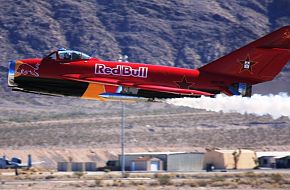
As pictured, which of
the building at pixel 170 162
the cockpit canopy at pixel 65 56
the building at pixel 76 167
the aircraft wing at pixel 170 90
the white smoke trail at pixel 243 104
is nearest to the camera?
the aircraft wing at pixel 170 90

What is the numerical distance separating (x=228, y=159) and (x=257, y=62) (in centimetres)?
4731

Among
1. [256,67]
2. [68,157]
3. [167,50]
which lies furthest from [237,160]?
[167,50]

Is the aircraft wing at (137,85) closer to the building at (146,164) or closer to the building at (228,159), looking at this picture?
the building at (146,164)

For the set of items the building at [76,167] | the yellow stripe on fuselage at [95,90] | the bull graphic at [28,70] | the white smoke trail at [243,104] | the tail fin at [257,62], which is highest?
the tail fin at [257,62]

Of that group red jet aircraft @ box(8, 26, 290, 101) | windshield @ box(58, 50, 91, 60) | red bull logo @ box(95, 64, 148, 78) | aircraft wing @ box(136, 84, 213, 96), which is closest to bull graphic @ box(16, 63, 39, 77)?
red jet aircraft @ box(8, 26, 290, 101)

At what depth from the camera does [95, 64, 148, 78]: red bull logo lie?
128 feet

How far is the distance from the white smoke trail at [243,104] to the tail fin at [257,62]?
1107mm

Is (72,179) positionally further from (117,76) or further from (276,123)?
(276,123)

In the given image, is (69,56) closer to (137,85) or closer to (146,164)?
(137,85)

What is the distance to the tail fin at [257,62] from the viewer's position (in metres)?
40.1

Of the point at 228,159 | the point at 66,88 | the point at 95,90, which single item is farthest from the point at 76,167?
the point at 95,90

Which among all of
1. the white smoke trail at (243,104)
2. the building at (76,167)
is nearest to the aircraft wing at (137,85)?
the white smoke trail at (243,104)

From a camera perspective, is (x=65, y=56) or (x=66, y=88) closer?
(x=66, y=88)

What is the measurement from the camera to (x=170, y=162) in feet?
279
